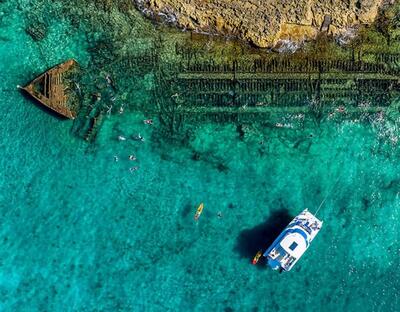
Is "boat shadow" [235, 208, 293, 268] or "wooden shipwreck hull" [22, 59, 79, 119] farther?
"boat shadow" [235, 208, 293, 268]

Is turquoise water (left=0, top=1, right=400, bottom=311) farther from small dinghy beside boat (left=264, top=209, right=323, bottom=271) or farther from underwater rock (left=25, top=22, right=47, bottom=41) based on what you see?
small dinghy beside boat (left=264, top=209, right=323, bottom=271)

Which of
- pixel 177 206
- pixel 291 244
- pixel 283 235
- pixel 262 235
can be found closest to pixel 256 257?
pixel 262 235

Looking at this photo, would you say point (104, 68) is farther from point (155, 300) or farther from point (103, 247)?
point (155, 300)

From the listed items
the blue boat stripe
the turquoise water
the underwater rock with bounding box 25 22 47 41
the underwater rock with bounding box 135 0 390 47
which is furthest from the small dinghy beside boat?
the underwater rock with bounding box 25 22 47 41

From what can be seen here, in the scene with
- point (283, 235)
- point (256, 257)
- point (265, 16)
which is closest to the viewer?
point (283, 235)

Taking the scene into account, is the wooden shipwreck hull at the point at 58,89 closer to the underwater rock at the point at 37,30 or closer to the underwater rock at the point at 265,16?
the underwater rock at the point at 37,30

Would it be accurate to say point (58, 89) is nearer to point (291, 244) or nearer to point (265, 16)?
point (265, 16)

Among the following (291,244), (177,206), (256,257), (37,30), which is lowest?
(256,257)
